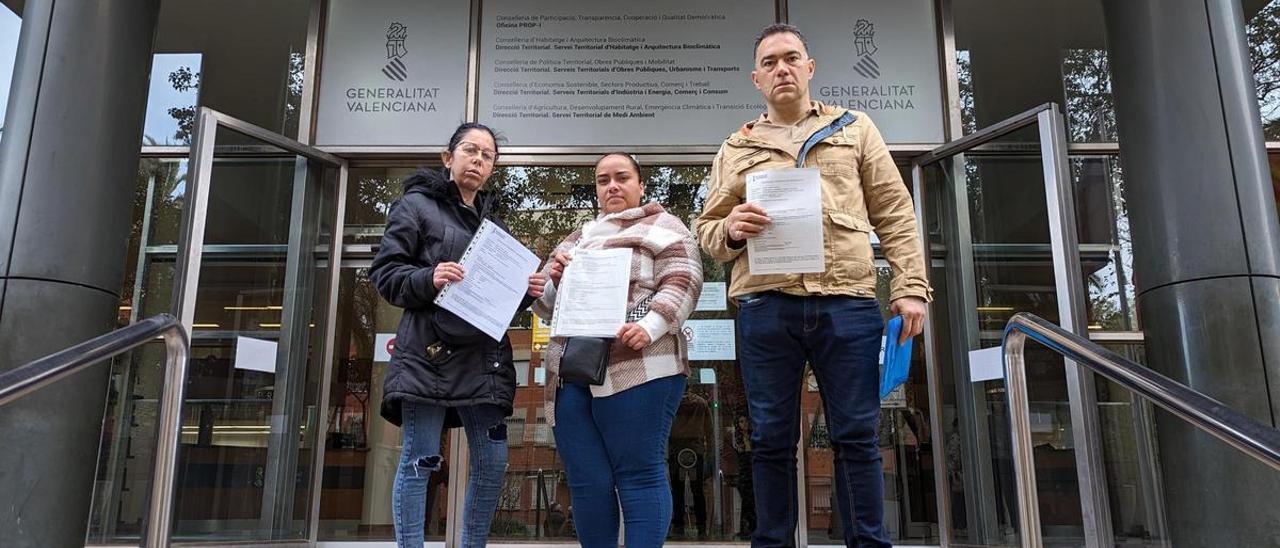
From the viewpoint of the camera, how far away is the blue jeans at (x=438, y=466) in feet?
9.00

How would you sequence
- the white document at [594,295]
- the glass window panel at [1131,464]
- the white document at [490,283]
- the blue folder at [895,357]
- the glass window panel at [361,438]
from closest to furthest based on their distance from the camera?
the blue folder at [895,357], the white document at [594,295], the white document at [490,283], the glass window panel at [1131,464], the glass window panel at [361,438]

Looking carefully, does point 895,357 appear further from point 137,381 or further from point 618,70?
point 137,381

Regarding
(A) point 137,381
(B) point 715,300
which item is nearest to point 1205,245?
(B) point 715,300

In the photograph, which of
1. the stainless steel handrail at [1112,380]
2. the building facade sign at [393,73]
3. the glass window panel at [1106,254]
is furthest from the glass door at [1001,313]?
the building facade sign at [393,73]

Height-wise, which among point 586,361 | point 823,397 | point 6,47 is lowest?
point 823,397

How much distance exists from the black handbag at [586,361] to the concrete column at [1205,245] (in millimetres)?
2616

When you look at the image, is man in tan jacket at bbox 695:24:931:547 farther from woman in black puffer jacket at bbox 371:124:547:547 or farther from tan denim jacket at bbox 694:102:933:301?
woman in black puffer jacket at bbox 371:124:547:547

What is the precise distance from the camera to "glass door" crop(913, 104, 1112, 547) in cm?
427

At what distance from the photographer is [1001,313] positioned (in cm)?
487

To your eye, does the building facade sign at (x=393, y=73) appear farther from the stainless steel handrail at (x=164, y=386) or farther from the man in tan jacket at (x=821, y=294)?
the man in tan jacket at (x=821, y=294)

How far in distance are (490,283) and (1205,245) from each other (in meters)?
3.05

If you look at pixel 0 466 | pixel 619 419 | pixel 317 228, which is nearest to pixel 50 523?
pixel 0 466

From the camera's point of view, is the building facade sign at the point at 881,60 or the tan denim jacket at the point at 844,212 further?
the building facade sign at the point at 881,60

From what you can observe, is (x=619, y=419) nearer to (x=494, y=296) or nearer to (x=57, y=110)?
(x=494, y=296)
